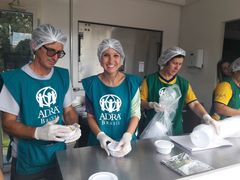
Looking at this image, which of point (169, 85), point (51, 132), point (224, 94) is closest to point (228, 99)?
point (224, 94)

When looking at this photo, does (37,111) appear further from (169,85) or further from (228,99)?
(228,99)

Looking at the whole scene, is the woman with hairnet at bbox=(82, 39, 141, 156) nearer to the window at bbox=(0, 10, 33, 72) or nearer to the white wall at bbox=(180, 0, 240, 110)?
the window at bbox=(0, 10, 33, 72)

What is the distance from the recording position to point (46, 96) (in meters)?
1.04

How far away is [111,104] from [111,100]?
2cm

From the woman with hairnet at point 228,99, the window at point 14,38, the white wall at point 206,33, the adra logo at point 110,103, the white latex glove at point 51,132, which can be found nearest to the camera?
the white latex glove at point 51,132

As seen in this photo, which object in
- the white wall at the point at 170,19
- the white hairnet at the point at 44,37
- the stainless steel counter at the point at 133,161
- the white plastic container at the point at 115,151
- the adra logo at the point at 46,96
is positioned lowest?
the stainless steel counter at the point at 133,161

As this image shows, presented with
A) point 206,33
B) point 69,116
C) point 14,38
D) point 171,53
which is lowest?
point 69,116

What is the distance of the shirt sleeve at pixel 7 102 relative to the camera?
3.10ft

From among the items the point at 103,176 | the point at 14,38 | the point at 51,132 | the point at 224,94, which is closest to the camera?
the point at 103,176

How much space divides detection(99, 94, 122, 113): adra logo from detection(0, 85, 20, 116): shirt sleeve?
0.45 m

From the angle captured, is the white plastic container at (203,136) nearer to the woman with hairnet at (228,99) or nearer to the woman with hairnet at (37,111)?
the woman with hairnet at (228,99)

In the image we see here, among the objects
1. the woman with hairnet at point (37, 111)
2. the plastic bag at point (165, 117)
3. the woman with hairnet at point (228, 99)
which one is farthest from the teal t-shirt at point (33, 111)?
the woman with hairnet at point (228, 99)

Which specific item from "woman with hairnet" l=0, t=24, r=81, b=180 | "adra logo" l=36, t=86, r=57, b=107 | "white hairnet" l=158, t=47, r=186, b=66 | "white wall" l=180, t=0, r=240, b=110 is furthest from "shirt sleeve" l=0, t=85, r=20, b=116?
"white wall" l=180, t=0, r=240, b=110

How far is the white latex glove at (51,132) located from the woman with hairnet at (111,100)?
0.78 ft
